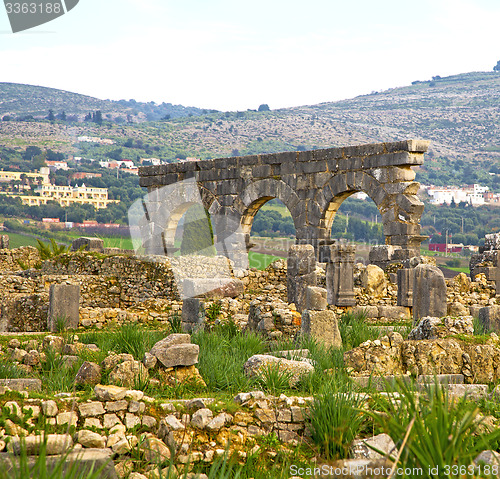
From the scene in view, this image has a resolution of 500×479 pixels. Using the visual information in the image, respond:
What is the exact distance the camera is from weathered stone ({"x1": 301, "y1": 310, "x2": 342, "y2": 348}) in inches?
353

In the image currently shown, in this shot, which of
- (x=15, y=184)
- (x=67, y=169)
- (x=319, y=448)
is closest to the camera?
(x=319, y=448)

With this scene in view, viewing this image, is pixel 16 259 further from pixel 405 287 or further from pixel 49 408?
pixel 49 408

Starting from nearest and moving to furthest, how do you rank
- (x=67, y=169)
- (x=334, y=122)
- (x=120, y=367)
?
(x=120, y=367) → (x=67, y=169) → (x=334, y=122)

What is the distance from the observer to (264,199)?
2039cm

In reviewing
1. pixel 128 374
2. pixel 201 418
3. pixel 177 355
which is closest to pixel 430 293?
pixel 177 355

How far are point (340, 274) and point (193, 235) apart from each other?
12493mm

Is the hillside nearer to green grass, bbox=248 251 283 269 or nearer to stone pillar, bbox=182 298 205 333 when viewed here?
green grass, bbox=248 251 283 269

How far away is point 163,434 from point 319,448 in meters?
1.26

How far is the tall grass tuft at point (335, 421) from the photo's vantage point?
5328 mm

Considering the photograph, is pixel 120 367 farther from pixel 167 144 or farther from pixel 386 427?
pixel 167 144

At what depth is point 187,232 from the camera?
24859 mm

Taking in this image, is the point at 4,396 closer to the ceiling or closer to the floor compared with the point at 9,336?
closer to the ceiling

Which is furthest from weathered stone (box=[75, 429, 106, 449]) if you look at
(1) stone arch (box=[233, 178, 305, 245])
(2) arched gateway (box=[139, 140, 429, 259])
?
(1) stone arch (box=[233, 178, 305, 245])

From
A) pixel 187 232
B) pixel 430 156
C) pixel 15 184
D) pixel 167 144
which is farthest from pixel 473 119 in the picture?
pixel 187 232
